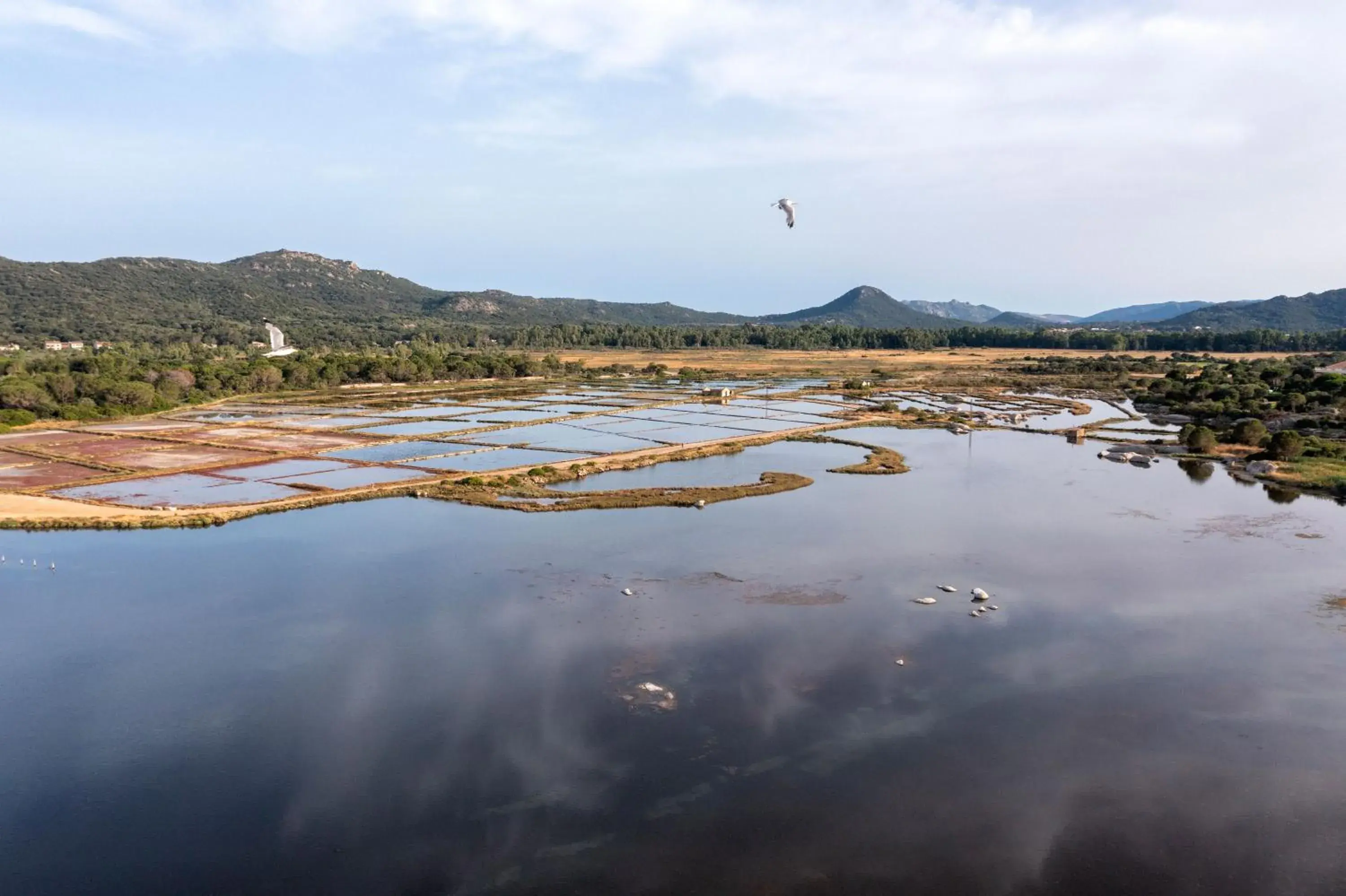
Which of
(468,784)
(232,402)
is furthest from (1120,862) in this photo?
(232,402)

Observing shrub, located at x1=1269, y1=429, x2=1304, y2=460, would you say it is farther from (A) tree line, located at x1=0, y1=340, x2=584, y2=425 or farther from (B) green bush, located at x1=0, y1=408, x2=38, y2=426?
(B) green bush, located at x1=0, y1=408, x2=38, y2=426

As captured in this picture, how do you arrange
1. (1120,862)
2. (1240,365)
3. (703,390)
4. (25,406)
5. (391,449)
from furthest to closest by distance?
1. (1240,365)
2. (703,390)
3. (25,406)
4. (391,449)
5. (1120,862)

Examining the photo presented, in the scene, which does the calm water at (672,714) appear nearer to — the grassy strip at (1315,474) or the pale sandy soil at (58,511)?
the pale sandy soil at (58,511)

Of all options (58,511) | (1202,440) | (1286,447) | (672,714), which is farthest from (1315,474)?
(58,511)

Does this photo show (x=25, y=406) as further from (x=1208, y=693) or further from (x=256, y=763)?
(x=1208, y=693)

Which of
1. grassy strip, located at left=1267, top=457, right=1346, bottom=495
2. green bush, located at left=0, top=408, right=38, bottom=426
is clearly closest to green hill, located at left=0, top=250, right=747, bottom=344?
green bush, located at left=0, top=408, right=38, bottom=426

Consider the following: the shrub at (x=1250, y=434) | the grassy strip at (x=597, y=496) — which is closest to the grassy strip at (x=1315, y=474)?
the shrub at (x=1250, y=434)

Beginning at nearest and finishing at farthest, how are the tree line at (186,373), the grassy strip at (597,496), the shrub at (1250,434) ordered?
the grassy strip at (597,496) → the shrub at (1250,434) → the tree line at (186,373)
